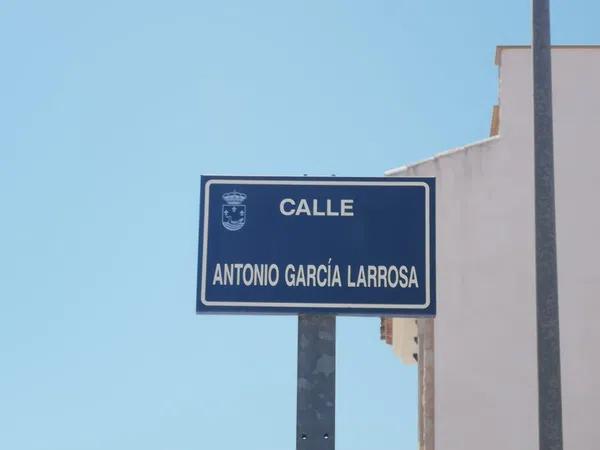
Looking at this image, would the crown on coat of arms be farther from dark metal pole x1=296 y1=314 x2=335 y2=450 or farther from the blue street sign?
dark metal pole x1=296 y1=314 x2=335 y2=450

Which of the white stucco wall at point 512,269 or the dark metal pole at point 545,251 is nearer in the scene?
the dark metal pole at point 545,251

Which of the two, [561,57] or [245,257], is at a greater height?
[561,57]

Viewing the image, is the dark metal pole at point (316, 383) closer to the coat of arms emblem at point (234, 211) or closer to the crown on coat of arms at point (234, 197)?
the coat of arms emblem at point (234, 211)

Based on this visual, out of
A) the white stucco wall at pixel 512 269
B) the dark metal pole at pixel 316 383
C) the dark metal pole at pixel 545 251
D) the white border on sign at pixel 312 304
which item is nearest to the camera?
the dark metal pole at pixel 316 383

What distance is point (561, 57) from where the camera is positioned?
63.8 feet

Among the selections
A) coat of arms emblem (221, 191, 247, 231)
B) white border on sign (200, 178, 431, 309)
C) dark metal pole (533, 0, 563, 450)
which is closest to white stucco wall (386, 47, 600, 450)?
dark metal pole (533, 0, 563, 450)

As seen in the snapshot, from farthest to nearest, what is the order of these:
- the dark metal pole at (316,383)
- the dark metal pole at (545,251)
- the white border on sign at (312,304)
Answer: the dark metal pole at (545,251) < the white border on sign at (312,304) < the dark metal pole at (316,383)

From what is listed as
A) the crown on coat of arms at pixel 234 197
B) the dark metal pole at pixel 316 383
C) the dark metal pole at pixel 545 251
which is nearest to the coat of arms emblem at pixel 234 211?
the crown on coat of arms at pixel 234 197

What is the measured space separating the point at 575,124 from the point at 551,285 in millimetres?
12133

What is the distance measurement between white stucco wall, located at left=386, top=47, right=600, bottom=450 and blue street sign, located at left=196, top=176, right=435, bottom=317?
1131 cm

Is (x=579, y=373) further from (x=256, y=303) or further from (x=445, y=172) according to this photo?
(x=256, y=303)

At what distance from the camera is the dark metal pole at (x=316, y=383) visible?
280 inches

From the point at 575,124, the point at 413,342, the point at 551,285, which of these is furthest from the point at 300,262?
the point at 413,342

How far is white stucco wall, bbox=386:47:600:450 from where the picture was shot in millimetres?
18281
